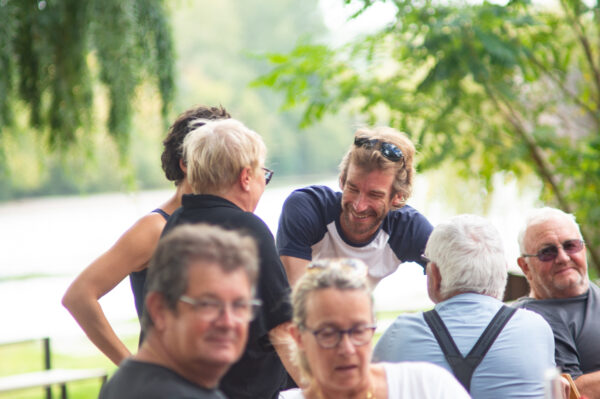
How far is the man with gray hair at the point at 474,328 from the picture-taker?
2.12m

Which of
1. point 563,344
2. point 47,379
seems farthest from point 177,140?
point 47,379

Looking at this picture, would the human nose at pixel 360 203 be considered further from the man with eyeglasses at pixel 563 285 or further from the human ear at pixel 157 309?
the human ear at pixel 157 309

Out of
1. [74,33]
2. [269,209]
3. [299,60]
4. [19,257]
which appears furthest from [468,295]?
[19,257]

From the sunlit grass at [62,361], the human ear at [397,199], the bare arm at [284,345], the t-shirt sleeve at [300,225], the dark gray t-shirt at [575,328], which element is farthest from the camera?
the sunlit grass at [62,361]

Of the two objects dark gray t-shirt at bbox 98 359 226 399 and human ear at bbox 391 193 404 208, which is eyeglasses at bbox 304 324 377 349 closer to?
dark gray t-shirt at bbox 98 359 226 399

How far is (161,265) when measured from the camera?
1429 millimetres

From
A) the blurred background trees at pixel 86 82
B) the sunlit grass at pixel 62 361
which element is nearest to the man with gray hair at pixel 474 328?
the blurred background trees at pixel 86 82

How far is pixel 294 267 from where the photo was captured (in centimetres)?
273

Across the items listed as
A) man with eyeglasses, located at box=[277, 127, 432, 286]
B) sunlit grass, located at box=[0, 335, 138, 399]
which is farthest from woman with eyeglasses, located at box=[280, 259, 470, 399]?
sunlit grass, located at box=[0, 335, 138, 399]

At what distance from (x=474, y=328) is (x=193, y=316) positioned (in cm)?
108

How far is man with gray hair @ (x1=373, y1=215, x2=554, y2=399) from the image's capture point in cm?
212

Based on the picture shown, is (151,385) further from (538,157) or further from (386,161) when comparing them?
(538,157)

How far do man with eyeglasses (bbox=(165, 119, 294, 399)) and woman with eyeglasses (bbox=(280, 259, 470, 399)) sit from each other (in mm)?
201

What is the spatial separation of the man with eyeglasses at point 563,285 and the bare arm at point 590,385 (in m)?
0.10
